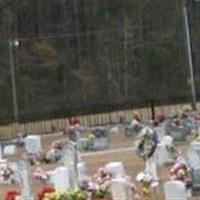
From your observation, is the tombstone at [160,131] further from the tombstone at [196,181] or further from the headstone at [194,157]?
the tombstone at [196,181]

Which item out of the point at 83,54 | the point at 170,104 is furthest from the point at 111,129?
the point at 83,54

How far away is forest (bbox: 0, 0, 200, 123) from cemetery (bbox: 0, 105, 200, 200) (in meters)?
8.78

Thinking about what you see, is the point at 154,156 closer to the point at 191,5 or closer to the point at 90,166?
the point at 90,166

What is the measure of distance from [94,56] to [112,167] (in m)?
20.4

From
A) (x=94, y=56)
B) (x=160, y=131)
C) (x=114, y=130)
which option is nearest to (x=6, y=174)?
(x=160, y=131)

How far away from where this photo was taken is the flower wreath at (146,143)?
13526 millimetres

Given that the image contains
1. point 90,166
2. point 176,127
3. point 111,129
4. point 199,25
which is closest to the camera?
point 90,166

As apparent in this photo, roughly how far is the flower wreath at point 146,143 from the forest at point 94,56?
14810 mm

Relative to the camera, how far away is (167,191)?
1045cm

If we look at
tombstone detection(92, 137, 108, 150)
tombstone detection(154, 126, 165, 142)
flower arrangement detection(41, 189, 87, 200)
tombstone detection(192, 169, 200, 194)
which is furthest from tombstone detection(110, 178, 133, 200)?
tombstone detection(92, 137, 108, 150)

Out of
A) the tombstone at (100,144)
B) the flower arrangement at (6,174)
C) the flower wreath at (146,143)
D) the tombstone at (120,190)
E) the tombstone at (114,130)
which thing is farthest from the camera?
the tombstone at (114,130)

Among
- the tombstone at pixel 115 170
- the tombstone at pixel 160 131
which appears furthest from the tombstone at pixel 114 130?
the tombstone at pixel 115 170

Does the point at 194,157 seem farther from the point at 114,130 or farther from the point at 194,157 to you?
the point at 114,130

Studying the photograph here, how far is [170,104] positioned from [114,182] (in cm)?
1886
